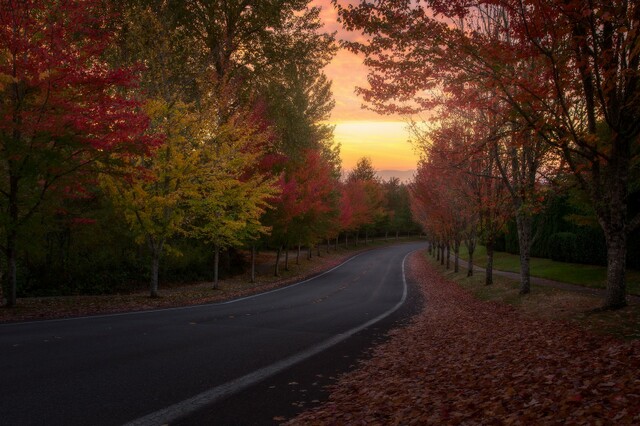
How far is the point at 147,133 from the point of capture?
1784 centimetres

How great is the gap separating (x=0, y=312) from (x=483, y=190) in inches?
722

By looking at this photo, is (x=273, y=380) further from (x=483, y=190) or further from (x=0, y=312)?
(x=483, y=190)

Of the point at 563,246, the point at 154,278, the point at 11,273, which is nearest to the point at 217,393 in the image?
the point at 11,273

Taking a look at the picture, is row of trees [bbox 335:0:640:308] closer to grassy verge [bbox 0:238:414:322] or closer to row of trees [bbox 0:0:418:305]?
row of trees [bbox 0:0:418:305]

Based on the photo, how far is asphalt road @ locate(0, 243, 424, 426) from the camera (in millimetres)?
5344

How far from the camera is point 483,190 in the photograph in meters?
19.9

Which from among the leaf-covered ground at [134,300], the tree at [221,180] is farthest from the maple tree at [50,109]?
the tree at [221,180]

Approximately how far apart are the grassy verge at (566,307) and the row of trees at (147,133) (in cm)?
1108

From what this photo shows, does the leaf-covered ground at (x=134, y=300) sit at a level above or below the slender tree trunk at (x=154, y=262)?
below

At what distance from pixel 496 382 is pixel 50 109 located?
Answer: 13.3m

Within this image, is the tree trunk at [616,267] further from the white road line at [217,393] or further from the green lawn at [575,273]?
the green lawn at [575,273]

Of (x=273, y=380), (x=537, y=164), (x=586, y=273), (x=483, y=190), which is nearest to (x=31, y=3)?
(x=273, y=380)

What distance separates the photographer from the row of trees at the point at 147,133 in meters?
12.7

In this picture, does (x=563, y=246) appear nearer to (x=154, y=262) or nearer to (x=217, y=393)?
(x=154, y=262)
